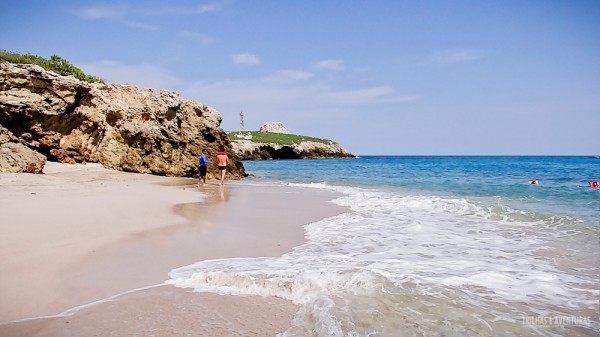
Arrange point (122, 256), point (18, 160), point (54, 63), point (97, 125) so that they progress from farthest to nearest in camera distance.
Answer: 1. point (54, 63)
2. point (97, 125)
3. point (18, 160)
4. point (122, 256)

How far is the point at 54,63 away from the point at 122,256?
22230 millimetres

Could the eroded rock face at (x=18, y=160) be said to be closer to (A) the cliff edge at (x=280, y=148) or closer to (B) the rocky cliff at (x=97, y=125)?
(B) the rocky cliff at (x=97, y=125)

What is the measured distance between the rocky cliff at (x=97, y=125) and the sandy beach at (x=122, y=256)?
7.10 meters

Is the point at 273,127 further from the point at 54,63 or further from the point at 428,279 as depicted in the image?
the point at 428,279

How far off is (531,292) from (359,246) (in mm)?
2926

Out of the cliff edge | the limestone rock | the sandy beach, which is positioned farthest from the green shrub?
the limestone rock

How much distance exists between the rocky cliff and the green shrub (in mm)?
3508

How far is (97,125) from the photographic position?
19.0 metres

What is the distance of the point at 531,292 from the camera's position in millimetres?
4609

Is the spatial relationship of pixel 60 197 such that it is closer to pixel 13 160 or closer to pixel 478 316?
pixel 13 160

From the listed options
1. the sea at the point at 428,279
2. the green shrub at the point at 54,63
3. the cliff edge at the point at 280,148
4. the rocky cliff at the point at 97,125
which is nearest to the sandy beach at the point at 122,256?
the sea at the point at 428,279

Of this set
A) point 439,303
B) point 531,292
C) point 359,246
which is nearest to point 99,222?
point 359,246

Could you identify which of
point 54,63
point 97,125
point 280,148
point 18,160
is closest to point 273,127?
point 280,148

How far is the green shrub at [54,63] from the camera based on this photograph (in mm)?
19719
